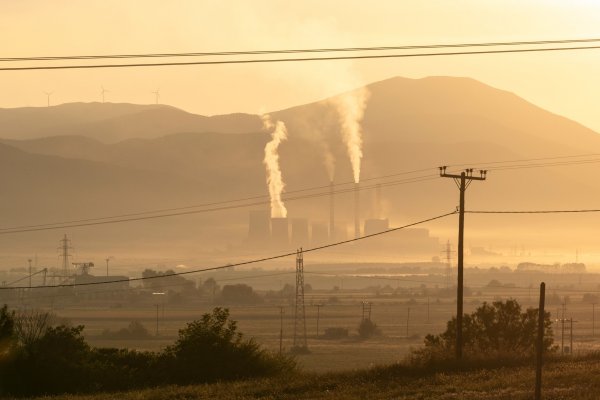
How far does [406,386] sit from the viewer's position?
130 feet

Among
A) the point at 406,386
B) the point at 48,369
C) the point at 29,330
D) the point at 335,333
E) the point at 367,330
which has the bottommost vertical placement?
the point at 335,333

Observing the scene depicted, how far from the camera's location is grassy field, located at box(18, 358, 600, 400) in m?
36.2

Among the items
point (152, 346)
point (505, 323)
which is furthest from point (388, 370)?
point (152, 346)

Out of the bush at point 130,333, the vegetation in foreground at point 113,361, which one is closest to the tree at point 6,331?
the vegetation in foreground at point 113,361

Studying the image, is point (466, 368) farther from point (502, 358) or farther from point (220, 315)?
point (220, 315)

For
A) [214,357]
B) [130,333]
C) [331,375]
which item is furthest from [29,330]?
[130,333]

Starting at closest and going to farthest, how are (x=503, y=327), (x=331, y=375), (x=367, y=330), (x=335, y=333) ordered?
(x=331, y=375)
(x=503, y=327)
(x=335, y=333)
(x=367, y=330)

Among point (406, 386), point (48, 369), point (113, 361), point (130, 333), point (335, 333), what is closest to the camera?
point (406, 386)

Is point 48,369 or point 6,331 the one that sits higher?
point 6,331

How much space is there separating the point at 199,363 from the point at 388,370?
29.3ft

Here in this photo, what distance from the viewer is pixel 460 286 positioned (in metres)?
52.3

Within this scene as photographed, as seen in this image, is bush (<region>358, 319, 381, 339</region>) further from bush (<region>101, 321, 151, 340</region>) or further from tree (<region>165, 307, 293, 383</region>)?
tree (<region>165, 307, 293, 383</region>)

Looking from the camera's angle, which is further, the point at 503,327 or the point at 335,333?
the point at 335,333

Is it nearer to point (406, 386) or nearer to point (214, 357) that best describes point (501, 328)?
point (214, 357)
